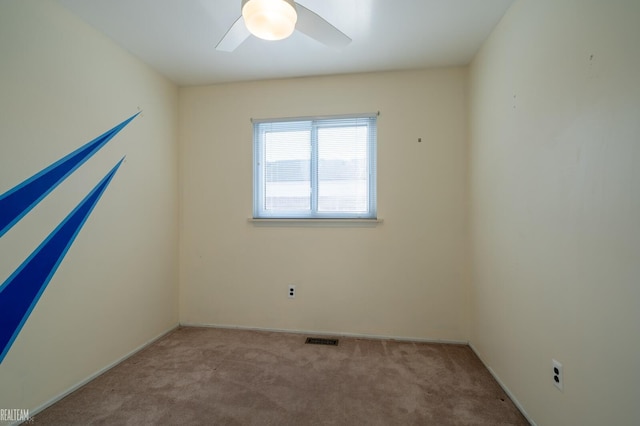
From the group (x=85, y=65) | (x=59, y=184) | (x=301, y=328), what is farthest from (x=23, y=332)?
(x=301, y=328)

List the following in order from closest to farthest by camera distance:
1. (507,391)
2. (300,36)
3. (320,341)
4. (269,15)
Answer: (269,15) → (507,391) → (300,36) → (320,341)

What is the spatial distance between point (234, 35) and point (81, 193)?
1.56m

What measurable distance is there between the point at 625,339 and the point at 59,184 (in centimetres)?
308

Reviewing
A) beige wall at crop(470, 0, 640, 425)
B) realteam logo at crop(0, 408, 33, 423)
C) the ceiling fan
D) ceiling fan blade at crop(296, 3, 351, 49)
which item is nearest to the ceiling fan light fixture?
the ceiling fan

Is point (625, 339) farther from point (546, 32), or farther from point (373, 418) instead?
point (546, 32)

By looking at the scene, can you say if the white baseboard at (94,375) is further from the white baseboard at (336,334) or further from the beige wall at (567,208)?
the beige wall at (567,208)

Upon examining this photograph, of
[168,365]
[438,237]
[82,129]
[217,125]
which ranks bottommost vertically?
[168,365]

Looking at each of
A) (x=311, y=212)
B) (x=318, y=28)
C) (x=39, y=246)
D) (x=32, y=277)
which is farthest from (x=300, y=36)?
(x=32, y=277)

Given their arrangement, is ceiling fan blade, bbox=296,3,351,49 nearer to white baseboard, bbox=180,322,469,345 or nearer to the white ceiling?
the white ceiling

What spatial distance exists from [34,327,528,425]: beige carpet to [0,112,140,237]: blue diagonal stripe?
49.0 inches

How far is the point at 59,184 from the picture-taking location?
180 centimetres

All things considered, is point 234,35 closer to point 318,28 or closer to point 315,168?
point 318,28

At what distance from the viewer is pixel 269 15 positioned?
1268 millimetres

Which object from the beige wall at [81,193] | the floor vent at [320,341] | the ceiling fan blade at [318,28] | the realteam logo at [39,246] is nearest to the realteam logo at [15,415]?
the beige wall at [81,193]
